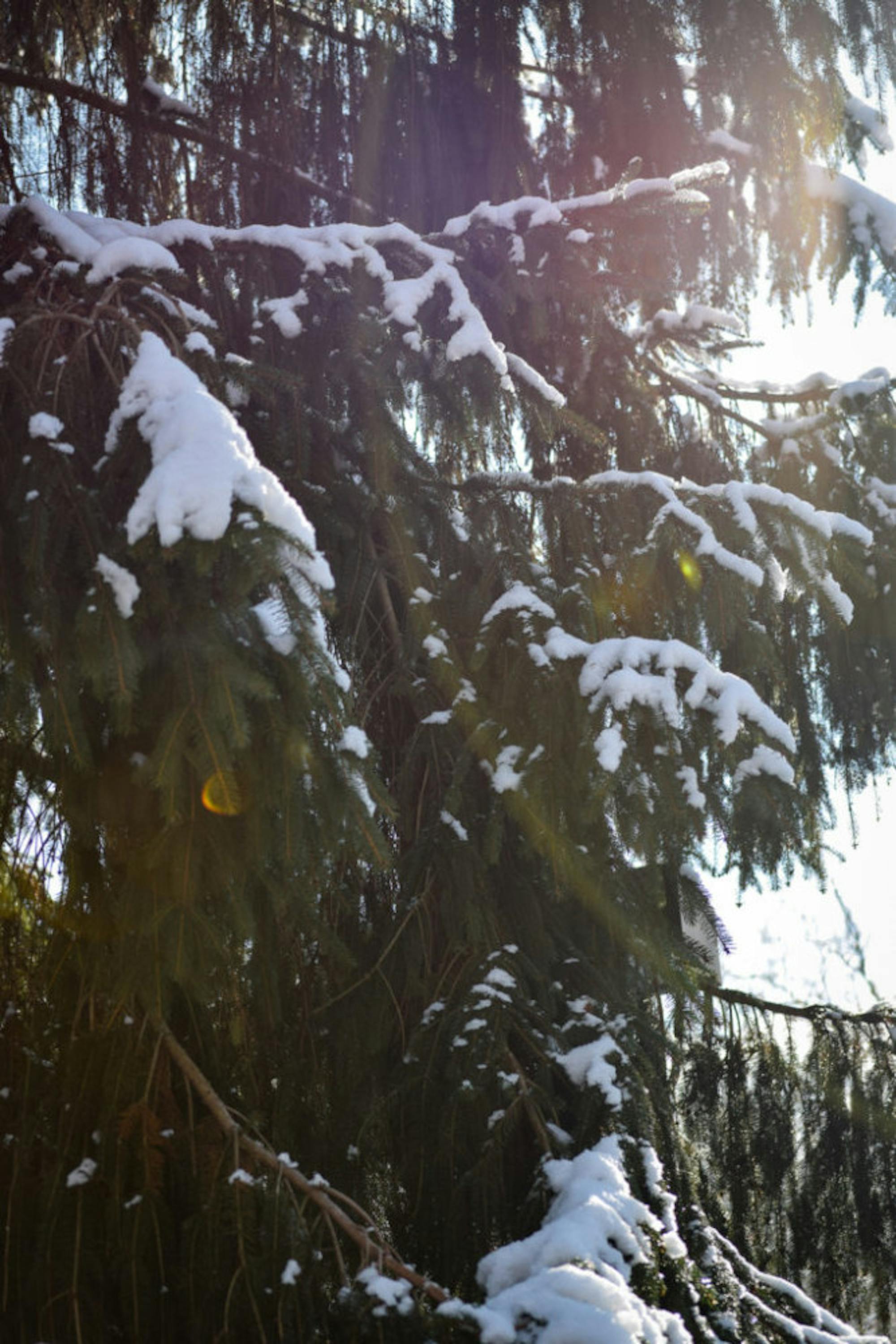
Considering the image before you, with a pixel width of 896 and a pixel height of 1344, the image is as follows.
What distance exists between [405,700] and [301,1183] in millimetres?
1196

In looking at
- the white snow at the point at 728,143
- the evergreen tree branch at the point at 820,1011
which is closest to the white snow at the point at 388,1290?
the evergreen tree branch at the point at 820,1011

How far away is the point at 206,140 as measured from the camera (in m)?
3.79

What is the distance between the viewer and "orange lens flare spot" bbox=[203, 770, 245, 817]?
1.83 m

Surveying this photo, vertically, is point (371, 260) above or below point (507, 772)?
above

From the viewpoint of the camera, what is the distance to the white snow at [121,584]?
1.85m

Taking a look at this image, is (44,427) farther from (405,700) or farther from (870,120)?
(870,120)

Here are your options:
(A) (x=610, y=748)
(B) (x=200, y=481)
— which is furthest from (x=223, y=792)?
(A) (x=610, y=748)

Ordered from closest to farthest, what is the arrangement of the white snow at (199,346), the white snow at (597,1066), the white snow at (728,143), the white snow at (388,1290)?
the white snow at (388,1290), the white snow at (199,346), the white snow at (597,1066), the white snow at (728,143)

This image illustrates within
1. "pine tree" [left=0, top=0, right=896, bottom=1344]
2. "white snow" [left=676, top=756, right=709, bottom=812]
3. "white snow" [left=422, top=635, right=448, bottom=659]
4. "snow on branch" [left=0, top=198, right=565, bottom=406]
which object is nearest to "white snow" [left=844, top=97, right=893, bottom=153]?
"pine tree" [left=0, top=0, right=896, bottom=1344]

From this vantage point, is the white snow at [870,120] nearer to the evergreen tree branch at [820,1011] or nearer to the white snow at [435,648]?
the white snow at [435,648]

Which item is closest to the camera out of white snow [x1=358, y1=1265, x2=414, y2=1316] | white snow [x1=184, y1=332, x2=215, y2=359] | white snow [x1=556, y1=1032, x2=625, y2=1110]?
white snow [x1=358, y1=1265, x2=414, y2=1316]

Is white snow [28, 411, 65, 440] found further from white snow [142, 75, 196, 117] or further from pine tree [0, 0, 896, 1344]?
white snow [142, 75, 196, 117]

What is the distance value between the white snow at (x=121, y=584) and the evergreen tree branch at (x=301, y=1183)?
34.2 inches

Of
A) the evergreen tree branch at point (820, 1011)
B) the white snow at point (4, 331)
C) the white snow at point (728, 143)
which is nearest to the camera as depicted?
the white snow at point (4, 331)
